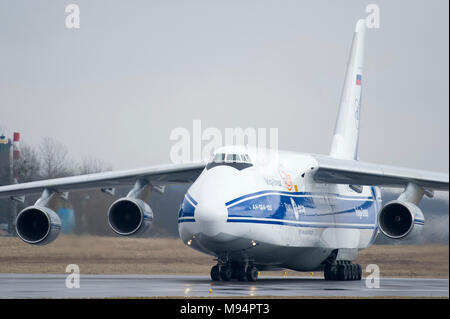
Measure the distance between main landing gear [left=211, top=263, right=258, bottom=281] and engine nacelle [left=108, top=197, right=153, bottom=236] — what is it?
7.43ft

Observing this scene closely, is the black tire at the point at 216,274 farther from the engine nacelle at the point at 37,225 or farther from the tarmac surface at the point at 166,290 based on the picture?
the engine nacelle at the point at 37,225

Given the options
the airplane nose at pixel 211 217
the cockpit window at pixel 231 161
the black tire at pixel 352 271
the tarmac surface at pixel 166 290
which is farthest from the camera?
the black tire at pixel 352 271

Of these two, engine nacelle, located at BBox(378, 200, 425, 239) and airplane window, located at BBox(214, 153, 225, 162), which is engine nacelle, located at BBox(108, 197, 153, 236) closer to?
airplane window, located at BBox(214, 153, 225, 162)

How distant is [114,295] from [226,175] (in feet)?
18.6

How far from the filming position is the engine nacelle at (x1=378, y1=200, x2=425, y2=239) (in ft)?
77.3

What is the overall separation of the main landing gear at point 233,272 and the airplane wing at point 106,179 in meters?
3.03

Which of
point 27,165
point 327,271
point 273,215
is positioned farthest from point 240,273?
point 27,165

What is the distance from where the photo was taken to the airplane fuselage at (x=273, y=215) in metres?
A: 22.5

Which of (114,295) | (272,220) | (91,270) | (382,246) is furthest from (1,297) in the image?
(382,246)

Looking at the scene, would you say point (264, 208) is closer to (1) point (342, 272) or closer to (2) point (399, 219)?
(2) point (399, 219)

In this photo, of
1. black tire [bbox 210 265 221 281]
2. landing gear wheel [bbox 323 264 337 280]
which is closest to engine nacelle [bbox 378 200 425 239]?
black tire [bbox 210 265 221 281]

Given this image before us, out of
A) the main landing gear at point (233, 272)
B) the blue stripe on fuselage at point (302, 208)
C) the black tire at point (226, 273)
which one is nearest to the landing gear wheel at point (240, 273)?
the main landing gear at point (233, 272)

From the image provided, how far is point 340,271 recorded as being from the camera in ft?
92.3

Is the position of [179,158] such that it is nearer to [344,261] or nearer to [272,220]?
[272,220]
